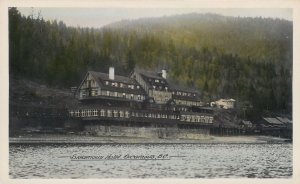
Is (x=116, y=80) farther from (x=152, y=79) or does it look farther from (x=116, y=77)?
(x=152, y=79)

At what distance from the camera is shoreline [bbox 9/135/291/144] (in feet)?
26.5

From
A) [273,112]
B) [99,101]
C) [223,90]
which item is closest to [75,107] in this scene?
[99,101]

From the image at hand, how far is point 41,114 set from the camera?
318 inches

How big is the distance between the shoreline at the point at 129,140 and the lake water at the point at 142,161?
5 cm

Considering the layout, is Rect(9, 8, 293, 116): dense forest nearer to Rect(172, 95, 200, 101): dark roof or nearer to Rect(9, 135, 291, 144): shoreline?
Rect(172, 95, 200, 101): dark roof

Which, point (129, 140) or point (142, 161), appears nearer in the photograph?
point (142, 161)

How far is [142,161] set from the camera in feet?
26.3

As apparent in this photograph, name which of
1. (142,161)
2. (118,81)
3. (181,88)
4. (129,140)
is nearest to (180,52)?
(181,88)

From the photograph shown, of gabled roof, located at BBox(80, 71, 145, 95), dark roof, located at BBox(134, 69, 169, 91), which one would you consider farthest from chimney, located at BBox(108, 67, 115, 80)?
dark roof, located at BBox(134, 69, 169, 91)

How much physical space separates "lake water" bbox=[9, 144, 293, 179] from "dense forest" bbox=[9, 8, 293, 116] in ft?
1.87

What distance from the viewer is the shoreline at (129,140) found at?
8062mm

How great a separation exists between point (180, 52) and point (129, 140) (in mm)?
1039

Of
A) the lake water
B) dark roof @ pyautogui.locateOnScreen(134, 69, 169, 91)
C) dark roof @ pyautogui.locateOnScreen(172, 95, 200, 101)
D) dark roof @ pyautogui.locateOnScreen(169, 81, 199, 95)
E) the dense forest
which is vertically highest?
the dense forest

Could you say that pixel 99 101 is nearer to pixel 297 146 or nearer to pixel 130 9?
pixel 130 9
